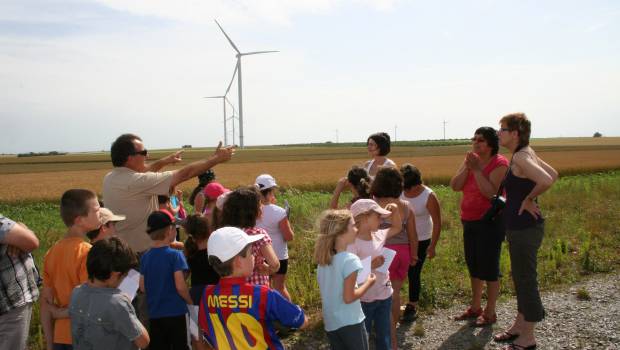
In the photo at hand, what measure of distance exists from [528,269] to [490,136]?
148 centimetres

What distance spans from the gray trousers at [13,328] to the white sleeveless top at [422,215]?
3.73m

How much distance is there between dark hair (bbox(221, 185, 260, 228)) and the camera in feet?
11.8

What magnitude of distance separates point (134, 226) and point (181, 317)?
0.98 meters

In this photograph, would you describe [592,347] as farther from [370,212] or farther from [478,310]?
[370,212]

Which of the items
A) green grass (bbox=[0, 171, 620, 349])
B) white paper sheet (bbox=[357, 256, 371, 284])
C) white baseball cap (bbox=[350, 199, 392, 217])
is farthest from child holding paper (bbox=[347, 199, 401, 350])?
green grass (bbox=[0, 171, 620, 349])

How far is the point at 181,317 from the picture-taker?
3812mm

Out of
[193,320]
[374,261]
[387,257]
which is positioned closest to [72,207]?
[193,320]

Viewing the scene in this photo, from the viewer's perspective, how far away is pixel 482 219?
5.21 meters

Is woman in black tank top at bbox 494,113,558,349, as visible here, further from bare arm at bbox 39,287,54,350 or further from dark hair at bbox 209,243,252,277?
bare arm at bbox 39,287,54,350

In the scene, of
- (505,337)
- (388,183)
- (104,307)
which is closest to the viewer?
(104,307)

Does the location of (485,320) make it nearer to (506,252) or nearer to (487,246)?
(487,246)

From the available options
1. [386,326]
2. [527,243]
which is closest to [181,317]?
[386,326]

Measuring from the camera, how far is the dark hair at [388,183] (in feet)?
14.3

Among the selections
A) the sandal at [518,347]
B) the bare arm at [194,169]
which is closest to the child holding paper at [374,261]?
the bare arm at [194,169]
